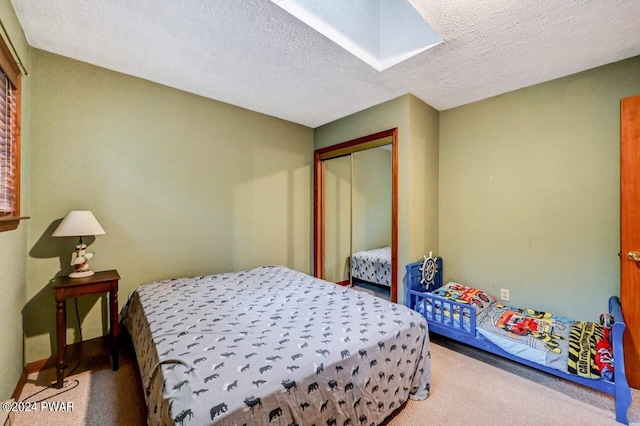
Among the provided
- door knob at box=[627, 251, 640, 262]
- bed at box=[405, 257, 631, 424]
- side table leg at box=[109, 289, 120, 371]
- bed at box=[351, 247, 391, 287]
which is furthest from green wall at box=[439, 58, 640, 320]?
side table leg at box=[109, 289, 120, 371]

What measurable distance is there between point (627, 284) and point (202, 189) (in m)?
3.57

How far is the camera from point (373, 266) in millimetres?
3246

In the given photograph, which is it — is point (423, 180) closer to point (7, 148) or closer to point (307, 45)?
point (307, 45)

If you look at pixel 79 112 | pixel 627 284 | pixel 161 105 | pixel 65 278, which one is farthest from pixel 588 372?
pixel 79 112

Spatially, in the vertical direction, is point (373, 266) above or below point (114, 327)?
above

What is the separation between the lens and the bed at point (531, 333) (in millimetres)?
1615

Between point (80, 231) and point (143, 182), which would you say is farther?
point (143, 182)

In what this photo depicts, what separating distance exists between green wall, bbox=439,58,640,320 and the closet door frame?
2.47ft

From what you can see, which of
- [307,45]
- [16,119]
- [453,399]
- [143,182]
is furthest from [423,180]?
[16,119]

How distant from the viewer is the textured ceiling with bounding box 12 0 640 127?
62.2 inches

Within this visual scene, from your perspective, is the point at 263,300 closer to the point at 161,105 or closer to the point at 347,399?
the point at 347,399

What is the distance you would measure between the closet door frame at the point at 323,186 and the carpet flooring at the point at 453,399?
0.98 meters

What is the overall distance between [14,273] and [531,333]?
3632 millimetres

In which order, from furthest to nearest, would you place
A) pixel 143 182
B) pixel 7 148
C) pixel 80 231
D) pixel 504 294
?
pixel 504 294 → pixel 143 182 → pixel 80 231 → pixel 7 148
